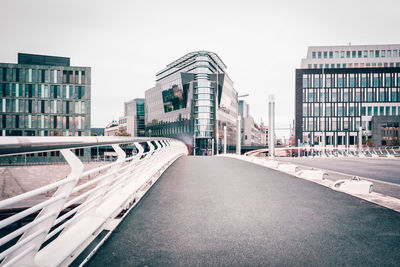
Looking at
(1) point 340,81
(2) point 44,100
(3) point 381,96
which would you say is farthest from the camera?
(1) point 340,81

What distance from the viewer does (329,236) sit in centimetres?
354

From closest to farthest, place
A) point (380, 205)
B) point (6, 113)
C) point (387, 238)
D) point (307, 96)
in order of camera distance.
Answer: point (387, 238), point (380, 205), point (6, 113), point (307, 96)

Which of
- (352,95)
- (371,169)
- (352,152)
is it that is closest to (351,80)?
(352,95)

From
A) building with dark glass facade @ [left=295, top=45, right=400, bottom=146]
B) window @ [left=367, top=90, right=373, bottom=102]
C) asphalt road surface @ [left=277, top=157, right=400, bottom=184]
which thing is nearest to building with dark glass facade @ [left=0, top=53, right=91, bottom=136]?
building with dark glass facade @ [left=295, top=45, right=400, bottom=146]

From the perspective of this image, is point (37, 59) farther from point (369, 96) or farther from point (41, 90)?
point (369, 96)

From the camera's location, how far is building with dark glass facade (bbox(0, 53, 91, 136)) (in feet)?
193

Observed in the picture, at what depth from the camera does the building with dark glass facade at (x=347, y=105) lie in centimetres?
6538

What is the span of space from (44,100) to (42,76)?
5567mm

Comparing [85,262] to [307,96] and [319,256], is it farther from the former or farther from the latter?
[307,96]

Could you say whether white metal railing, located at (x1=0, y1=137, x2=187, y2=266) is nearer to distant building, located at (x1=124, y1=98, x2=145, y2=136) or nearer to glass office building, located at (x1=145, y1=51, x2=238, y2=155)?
glass office building, located at (x1=145, y1=51, x2=238, y2=155)

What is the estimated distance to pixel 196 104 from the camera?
243 feet

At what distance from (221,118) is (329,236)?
76.0 meters

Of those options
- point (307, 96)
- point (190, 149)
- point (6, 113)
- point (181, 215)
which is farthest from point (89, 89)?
point (181, 215)

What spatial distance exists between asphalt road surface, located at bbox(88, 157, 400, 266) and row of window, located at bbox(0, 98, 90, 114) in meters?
63.5
